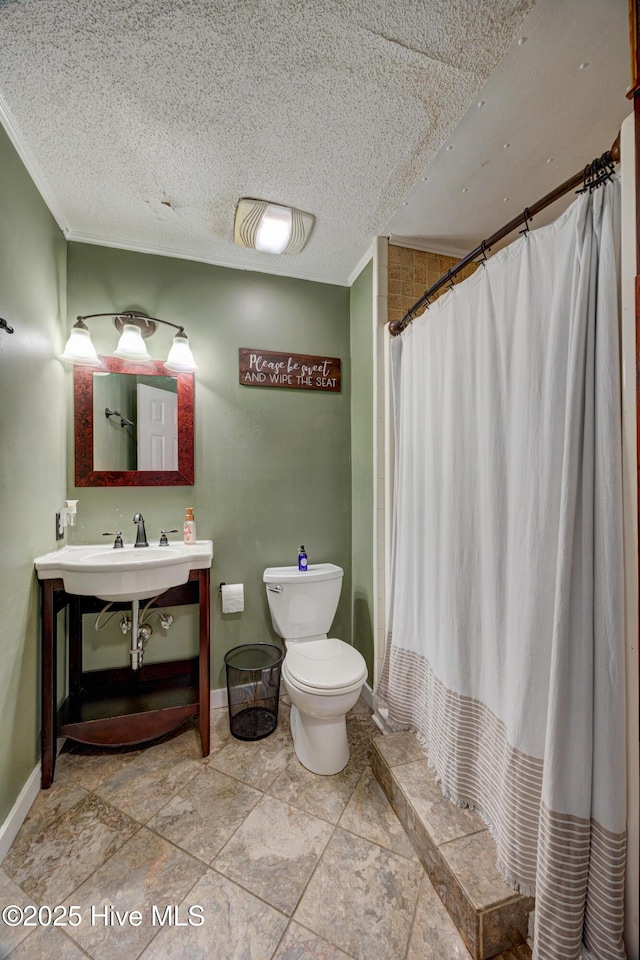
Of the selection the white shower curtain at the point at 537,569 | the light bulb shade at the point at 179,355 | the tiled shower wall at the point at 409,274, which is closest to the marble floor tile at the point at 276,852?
the white shower curtain at the point at 537,569

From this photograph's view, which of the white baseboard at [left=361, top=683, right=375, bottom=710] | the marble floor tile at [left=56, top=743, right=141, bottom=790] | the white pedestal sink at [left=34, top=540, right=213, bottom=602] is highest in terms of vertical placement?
the white pedestal sink at [left=34, top=540, right=213, bottom=602]

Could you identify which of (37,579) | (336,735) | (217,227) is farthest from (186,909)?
(217,227)

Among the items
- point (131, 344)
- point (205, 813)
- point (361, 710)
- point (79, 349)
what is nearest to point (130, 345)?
point (131, 344)

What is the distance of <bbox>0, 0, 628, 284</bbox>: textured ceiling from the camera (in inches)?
38.1

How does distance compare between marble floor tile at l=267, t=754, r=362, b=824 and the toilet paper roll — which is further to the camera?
the toilet paper roll

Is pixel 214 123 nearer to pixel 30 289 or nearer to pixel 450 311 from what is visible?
pixel 30 289

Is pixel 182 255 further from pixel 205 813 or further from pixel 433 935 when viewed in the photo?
pixel 433 935

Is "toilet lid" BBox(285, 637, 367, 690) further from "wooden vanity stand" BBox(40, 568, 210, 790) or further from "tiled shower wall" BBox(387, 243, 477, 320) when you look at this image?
"tiled shower wall" BBox(387, 243, 477, 320)

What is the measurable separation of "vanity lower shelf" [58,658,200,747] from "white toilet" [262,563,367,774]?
19.7 inches

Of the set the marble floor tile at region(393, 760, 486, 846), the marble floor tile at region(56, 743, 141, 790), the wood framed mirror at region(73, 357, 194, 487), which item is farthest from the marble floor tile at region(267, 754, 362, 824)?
the wood framed mirror at region(73, 357, 194, 487)

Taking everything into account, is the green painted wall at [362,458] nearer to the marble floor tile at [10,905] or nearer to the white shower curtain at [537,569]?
the white shower curtain at [537,569]

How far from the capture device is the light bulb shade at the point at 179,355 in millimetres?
1852

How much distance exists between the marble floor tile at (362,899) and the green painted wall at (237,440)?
3.39 feet

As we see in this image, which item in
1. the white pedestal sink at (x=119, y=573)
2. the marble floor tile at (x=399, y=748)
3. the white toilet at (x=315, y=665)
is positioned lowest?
the marble floor tile at (x=399, y=748)
